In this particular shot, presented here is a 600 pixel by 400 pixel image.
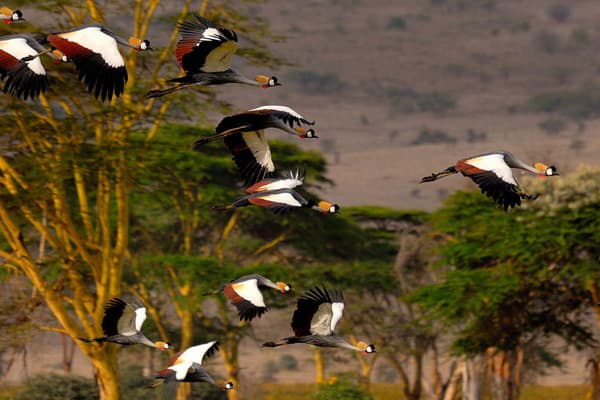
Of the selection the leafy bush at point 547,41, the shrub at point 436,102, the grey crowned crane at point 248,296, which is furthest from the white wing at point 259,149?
the leafy bush at point 547,41

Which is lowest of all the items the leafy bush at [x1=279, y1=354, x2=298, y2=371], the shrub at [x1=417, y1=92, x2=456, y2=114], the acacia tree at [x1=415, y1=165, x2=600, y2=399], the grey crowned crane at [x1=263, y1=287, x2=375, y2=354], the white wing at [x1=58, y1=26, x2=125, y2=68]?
the grey crowned crane at [x1=263, y1=287, x2=375, y2=354]

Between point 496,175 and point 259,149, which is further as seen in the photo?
point 259,149

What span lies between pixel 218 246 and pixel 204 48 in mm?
29934

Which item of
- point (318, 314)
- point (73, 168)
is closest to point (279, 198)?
point (318, 314)

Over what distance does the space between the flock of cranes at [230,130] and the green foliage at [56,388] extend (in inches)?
798

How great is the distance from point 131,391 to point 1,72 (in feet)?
85.0

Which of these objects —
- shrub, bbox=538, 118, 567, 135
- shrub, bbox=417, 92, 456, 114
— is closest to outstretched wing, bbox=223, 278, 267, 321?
shrub, bbox=538, 118, 567, 135

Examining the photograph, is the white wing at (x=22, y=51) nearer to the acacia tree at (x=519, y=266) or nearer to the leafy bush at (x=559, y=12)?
the acacia tree at (x=519, y=266)

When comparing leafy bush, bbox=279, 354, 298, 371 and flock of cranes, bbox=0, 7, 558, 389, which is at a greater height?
leafy bush, bbox=279, 354, 298, 371

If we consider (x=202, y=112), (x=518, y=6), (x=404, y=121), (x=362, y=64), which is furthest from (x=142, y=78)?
(x=518, y=6)

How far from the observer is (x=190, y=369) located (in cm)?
1174

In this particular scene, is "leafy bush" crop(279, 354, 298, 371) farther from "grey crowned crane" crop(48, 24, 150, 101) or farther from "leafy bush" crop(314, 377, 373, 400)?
"grey crowned crane" crop(48, 24, 150, 101)

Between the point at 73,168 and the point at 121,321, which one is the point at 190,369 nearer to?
the point at 121,321

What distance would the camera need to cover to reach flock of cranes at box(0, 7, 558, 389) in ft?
33.2
